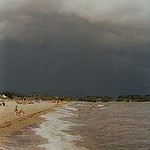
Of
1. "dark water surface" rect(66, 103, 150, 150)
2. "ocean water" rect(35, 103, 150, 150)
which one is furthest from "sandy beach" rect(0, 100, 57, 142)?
"dark water surface" rect(66, 103, 150, 150)

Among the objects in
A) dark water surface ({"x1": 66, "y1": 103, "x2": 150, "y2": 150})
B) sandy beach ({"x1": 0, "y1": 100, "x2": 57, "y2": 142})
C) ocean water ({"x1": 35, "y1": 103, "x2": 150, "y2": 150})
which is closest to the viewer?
ocean water ({"x1": 35, "y1": 103, "x2": 150, "y2": 150})

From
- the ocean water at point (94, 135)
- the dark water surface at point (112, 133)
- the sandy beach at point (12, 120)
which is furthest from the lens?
the sandy beach at point (12, 120)

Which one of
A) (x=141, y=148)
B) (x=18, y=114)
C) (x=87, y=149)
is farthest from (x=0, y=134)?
(x=18, y=114)

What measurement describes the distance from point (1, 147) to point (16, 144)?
1297 millimetres

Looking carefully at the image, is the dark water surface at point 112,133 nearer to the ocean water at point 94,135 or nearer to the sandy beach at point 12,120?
the ocean water at point 94,135

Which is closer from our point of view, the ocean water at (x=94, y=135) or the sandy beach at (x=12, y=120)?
the ocean water at (x=94, y=135)

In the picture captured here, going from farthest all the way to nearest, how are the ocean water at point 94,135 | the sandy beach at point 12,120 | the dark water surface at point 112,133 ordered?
1. the sandy beach at point 12,120
2. the dark water surface at point 112,133
3. the ocean water at point 94,135

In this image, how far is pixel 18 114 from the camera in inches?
1141

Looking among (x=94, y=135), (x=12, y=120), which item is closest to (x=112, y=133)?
(x=94, y=135)

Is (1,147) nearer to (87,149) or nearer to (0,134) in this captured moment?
(0,134)

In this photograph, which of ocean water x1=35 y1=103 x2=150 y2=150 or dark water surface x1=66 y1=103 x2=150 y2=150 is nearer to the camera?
ocean water x1=35 y1=103 x2=150 y2=150

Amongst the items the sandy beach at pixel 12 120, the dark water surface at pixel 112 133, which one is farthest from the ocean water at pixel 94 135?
the sandy beach at pixel 12 120

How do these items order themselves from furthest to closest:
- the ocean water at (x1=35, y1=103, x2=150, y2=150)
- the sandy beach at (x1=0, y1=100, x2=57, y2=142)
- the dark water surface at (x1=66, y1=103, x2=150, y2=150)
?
the sandy beach at (x1=0, y1=100, x2=57, y2=142) < the dark water surface at (x1=66, y1=103, x2=150, y2=150) < the ocean water at (x1=35, y1=103, x2=150, y2=150)

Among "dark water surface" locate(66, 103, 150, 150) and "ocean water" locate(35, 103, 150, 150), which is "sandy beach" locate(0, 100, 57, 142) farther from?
"dark water surface" locate(66, 103, 150, 150)
